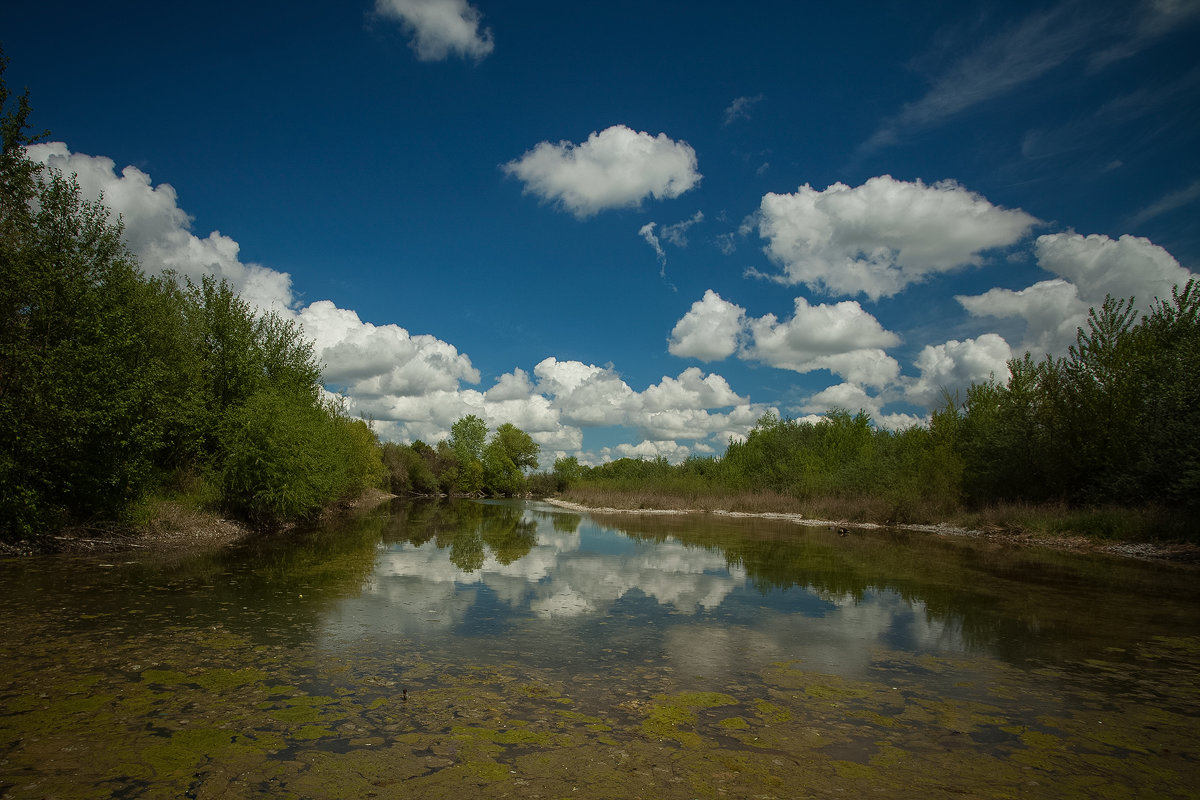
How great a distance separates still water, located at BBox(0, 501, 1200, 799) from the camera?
474cm

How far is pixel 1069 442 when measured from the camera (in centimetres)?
3088

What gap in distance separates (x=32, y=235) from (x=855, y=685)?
23.0m

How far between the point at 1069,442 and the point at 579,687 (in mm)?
34215

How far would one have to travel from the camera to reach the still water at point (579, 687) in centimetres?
474

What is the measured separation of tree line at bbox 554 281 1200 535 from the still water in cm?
1183

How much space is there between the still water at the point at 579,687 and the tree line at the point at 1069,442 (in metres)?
11.8

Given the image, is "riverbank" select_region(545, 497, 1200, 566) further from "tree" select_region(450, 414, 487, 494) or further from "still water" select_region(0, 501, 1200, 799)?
"tree" select_region(450, 414, 487, 494)

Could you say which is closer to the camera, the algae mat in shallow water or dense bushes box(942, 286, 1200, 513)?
the algae mat in shallow water

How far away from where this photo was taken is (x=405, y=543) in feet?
75.7

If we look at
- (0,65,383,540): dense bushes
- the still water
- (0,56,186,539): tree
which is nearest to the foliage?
(0,65,383,540): dense bushes

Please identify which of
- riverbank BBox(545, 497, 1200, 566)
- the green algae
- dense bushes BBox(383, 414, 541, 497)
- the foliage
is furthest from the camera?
dense bushes BBox(383, 414, 541, 497)

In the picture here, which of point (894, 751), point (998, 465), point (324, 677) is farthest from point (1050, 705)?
point (998, 465)

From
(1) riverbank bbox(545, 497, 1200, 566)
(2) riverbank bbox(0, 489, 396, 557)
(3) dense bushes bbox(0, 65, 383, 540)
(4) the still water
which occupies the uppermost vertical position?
(3) dense bushes bbox(0, 65, 383, 540)

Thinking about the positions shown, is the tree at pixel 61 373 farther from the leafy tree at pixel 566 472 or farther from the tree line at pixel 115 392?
the leafy tree at pixel 566 472
